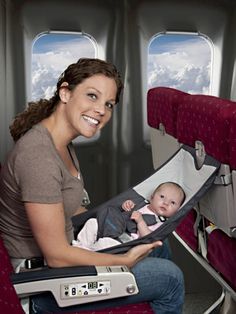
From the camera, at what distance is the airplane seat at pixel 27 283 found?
1322 millimetres

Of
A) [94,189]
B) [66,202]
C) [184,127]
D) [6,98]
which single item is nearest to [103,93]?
[66,202]

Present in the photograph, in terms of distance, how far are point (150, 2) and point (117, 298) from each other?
232 centimetres

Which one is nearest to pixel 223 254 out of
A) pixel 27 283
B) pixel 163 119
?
pixel 163 119

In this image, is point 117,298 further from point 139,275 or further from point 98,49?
point 98,49

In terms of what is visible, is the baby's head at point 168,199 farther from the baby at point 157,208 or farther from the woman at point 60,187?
the woman at point 60,187

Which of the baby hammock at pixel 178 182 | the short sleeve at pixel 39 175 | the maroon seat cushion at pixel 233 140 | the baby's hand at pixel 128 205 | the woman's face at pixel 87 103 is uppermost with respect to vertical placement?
the woman's face at pixel 87 103

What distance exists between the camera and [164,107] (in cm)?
267

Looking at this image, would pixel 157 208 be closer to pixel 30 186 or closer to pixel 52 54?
pixel 30 186

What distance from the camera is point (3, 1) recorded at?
3.32 m

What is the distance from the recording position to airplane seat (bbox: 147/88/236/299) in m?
1.94

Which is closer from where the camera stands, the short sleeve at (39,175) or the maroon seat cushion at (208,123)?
the short sleeve at (39,175)

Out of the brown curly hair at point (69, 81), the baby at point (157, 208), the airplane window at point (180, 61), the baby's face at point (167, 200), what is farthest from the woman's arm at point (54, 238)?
the airplane window at point (180, 61)

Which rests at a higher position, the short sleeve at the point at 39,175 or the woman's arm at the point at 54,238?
the short sleeve at the point at 39,175

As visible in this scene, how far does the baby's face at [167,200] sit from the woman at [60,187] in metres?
0.55
